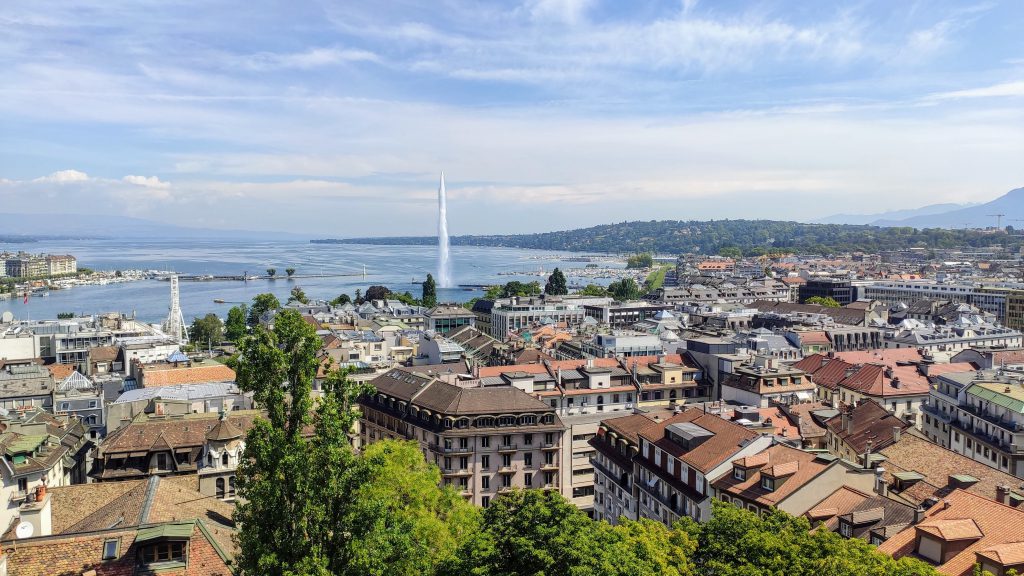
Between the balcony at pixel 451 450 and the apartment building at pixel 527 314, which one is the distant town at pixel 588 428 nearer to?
the balcony at pixel 451 450

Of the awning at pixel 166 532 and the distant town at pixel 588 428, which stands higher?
the awning at pixel 166 532

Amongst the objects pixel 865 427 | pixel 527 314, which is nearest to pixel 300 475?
pixel 865 427

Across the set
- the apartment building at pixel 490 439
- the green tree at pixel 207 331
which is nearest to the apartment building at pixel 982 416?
the apartment building at pixel 490 439

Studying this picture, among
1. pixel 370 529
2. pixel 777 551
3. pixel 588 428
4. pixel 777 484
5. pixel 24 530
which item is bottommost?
pixel 588 428

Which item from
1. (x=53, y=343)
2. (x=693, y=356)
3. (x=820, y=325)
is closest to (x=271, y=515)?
(x=693, y=356)

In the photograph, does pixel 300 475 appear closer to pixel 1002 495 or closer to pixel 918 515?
pixel 918 515
